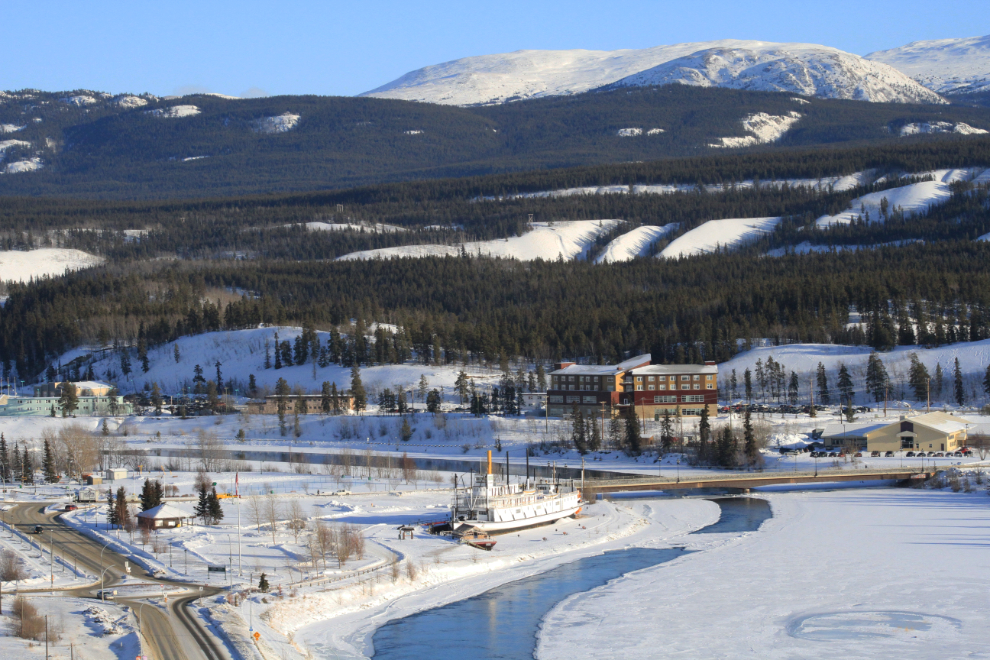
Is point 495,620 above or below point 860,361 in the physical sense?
below

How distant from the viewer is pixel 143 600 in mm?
45656

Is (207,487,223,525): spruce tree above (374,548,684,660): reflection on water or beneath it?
above

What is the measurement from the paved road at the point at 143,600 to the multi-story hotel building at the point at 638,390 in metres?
55.6

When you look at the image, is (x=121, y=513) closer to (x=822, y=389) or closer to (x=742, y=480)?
(x=742, y=480)

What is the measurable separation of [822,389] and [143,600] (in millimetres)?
82917

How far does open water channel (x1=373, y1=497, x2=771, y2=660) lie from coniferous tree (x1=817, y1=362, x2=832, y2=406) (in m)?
59.6

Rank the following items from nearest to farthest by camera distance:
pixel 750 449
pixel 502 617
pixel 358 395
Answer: pixel 502 617 → pixel 750 449 → pixel 358 395

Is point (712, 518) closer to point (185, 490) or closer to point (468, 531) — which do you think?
point (468, 531)

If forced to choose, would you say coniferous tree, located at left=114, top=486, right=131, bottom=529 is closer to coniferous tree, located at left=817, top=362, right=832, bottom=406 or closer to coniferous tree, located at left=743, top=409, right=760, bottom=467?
coniferous tree, located at left=743, top=409, right=760, bottom=467

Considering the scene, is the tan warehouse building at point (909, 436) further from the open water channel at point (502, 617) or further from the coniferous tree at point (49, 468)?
the coniferous tree at point (49, 468)

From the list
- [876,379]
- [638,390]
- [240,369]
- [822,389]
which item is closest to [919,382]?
[876,379]

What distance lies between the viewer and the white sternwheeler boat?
64625 mm

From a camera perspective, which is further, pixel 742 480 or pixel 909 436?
pixel 909 436

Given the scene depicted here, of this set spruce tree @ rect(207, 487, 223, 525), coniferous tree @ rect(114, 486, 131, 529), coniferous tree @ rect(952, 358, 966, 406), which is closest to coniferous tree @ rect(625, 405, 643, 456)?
coniferous tree @ rect(952, 358, 966, 406)
